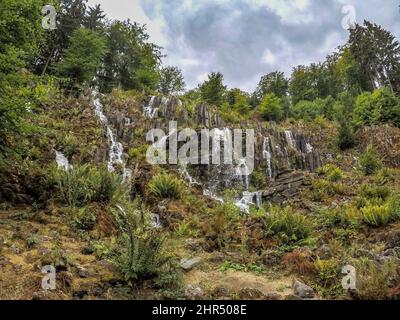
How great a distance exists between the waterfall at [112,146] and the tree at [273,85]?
3065cm

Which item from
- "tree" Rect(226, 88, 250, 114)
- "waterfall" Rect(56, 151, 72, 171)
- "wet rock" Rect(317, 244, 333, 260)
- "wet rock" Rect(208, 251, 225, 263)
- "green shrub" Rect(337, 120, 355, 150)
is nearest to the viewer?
"wet rock" Rect(317, 244, 333, 260)

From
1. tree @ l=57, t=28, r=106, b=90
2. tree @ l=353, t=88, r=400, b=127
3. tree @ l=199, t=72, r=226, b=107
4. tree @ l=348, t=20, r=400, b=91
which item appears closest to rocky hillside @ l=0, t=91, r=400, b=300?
tree @ l=57, t=28, r=106, b=90

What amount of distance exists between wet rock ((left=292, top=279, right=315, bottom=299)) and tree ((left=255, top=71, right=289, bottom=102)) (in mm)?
45334

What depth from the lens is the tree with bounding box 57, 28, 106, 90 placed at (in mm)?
26781

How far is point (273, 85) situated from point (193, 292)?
156 feet

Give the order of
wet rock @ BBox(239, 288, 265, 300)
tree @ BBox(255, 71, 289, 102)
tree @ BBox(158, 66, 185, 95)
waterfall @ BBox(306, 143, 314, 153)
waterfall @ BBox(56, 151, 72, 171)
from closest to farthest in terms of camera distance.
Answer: wet rock @ BBox(239, 288, 265, 300), waterfall @ BBox(56, 151, 72, 171), waterfall @ BBox(306, 143, 314, 153), tree @ BBox(158, 66, 185, 95), tree @ BBox(255, 71, 289, 102)

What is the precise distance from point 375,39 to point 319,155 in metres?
27.4

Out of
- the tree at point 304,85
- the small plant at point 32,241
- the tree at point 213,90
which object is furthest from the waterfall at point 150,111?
the tree at point 304,85

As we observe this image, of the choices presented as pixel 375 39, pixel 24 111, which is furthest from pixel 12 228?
pixel 375 39

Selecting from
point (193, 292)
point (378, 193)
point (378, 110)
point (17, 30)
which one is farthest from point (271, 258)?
point (378, 110)

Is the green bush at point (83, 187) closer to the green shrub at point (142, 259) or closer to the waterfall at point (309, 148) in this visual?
the green shrub at point (142, 259)

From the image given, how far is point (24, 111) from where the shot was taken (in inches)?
369

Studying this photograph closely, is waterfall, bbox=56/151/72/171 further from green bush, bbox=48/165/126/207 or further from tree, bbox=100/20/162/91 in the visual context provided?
tree, bbox=100/20/162/91

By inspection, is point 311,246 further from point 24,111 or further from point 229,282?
point 24,111
